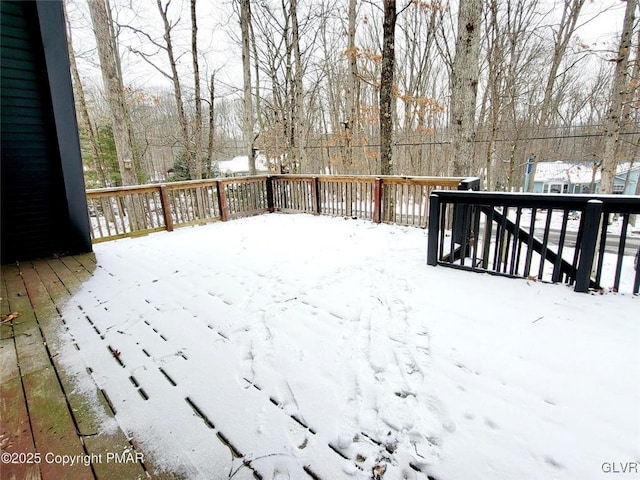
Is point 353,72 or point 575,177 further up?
point 353,72

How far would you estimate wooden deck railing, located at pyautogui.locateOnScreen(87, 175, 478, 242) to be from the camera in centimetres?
539

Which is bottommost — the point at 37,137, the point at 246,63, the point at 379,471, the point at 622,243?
the point at 379,471

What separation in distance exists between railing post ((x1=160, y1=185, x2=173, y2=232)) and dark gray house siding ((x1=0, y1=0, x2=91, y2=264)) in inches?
64.4

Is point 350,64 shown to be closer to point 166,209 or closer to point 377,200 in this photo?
point 377,200

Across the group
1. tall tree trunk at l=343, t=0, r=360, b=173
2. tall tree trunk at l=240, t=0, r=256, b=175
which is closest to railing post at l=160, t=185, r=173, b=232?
tall tree trunk at l=240, t=0, r=256, b=175

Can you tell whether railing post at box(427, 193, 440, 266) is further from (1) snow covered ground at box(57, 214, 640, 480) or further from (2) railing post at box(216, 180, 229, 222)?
(2) railing post at box(216, 180, 229, 222)

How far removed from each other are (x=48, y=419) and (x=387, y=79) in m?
7.15

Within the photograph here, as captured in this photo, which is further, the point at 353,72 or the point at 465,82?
the point at 353,72

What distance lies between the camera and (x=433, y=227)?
3.65 meters

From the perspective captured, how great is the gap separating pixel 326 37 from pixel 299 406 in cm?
1699

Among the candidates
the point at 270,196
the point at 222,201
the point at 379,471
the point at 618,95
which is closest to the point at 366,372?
the point at 379,471

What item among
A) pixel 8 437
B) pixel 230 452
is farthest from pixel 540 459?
pixel 8 437

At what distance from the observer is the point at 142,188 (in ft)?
18.1

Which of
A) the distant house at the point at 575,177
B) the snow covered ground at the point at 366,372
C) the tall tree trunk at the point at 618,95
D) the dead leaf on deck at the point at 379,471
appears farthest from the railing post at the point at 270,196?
the distant house at the point at 575,177
